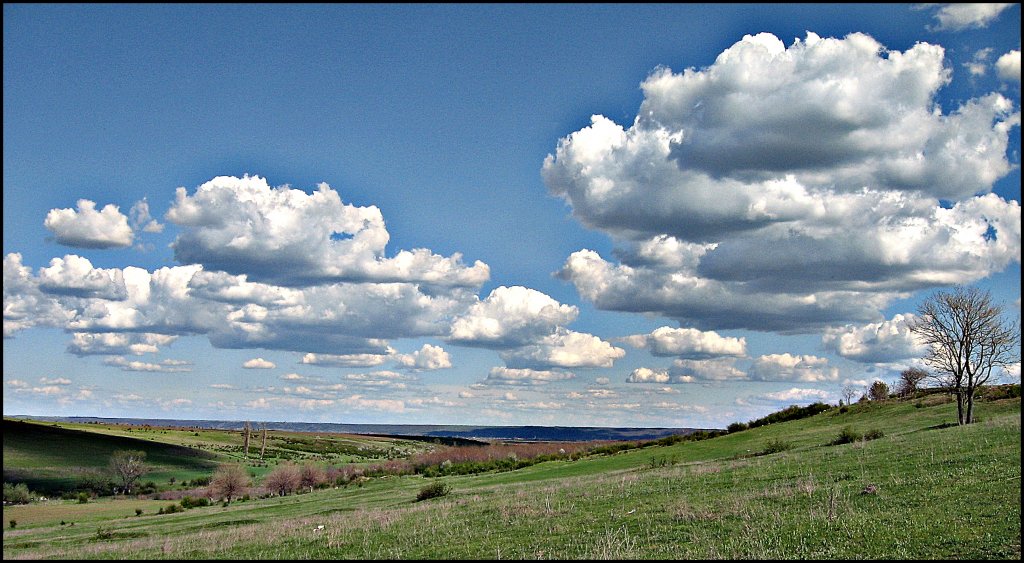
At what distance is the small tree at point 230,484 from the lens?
275 feet

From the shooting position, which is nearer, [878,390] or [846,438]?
[846,438]

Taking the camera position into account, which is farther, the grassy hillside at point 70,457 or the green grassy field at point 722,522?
the grassy hillside at point 70,457

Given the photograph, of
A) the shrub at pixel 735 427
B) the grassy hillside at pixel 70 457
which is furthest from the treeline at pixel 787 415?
the grassy hillside at pixel 70 457

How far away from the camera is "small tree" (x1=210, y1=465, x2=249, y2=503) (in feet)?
275

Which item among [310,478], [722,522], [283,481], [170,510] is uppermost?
[722,522]

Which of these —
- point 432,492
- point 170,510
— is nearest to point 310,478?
point 170,510

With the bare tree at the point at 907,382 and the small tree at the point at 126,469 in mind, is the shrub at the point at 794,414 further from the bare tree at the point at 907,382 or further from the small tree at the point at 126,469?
the small tree at the point at 126,469

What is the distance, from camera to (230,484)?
83.9 m

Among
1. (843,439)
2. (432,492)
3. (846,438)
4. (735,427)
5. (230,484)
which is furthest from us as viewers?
(735,427)

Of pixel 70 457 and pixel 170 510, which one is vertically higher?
pixel 170 510

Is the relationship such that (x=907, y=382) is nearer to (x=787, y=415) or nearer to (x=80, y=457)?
(x=787, y=415)

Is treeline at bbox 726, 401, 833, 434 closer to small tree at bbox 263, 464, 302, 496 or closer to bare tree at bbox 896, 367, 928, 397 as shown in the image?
bare tree at bbox 896, 367, 928, 397

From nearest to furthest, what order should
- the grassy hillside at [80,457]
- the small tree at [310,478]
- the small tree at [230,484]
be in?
the small tree at [230,484], the small tree at [310,478], the grassy hillside at [80,457]

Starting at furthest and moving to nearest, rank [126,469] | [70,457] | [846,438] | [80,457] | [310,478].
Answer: [80,457]
[70,457]
[126,469]
[310,478]
[846,438]
